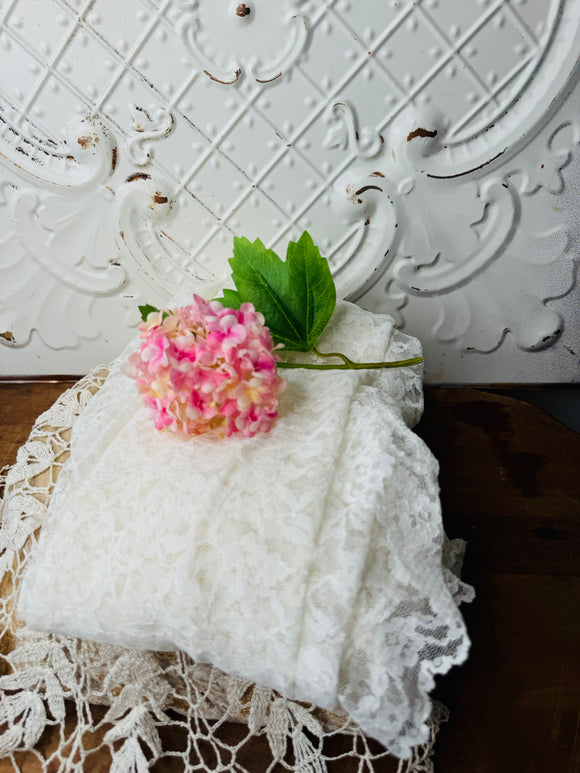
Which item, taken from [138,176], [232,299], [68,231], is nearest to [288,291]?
[232,299]

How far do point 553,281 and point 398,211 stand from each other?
287 millimetres

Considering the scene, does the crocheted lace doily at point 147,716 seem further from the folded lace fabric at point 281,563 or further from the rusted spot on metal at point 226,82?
the rusted spot on metal at point 226,82

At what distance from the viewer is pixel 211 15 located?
28.9 inches

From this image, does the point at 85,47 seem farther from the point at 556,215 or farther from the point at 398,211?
the point at 556,215

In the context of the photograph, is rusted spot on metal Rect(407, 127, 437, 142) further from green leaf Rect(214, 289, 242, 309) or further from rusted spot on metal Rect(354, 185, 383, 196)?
green leaf Rect(214, 289, 242, 309)

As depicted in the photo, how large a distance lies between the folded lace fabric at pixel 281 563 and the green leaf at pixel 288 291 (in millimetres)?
149

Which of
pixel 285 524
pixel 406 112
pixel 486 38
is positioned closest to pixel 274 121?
pixel 406 112

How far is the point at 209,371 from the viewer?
0.57 m

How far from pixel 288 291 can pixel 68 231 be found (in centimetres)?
43

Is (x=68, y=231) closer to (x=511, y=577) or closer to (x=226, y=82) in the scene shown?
(x=226, y=82)

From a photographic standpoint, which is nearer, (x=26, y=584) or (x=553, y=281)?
(x=26, y=584)

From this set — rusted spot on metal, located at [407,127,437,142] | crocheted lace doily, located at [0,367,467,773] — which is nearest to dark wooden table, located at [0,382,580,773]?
crocheted lace doily, located at [0,367,467,773]

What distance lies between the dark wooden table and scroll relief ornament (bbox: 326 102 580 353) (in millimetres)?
143

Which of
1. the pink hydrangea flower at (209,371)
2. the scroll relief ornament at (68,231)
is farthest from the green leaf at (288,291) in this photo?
the scroll relief ornament at (68,231)
